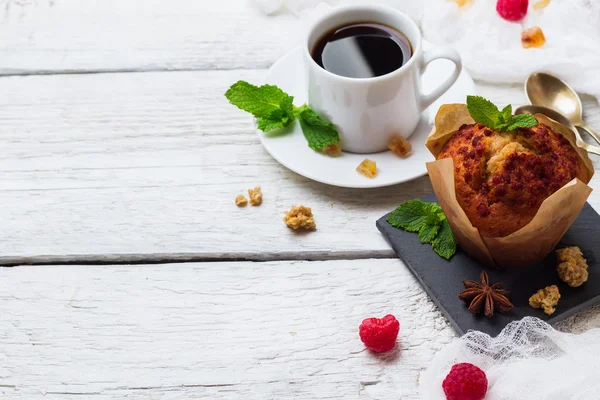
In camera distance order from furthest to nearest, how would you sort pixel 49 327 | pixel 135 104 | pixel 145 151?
pixel 135 104
pixel 145 151
pixel 49 327

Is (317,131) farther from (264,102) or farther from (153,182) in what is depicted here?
(153,182)

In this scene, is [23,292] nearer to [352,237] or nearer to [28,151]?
[28,151]

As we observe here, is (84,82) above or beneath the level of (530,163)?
beneath

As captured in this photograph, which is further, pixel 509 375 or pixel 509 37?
pixel 509 37

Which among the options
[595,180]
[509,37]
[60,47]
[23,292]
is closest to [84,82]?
[60,47]

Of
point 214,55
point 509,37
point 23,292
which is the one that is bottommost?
point 23,292

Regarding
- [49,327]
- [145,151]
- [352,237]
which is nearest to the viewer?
[49,327]

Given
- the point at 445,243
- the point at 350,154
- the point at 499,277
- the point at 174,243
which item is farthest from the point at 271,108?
the point at 499,277
